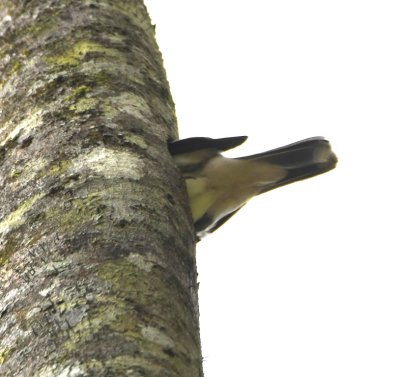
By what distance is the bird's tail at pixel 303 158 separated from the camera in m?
3.01

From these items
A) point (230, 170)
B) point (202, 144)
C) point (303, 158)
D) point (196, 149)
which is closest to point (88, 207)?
point (196, 149)

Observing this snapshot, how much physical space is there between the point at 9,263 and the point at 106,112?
20.9 inches

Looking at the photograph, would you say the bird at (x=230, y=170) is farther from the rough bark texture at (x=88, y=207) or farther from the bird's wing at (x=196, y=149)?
→ the rough bark texture at (x=88, y=207)

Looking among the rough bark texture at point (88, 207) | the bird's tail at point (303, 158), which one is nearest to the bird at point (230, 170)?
the bird's tail at point (303, 158)

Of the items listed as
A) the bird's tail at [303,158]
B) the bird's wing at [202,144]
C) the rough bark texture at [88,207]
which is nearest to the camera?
the rough bark texture at [88,207]

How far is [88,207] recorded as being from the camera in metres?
1.85

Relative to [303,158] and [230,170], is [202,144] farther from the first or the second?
[303,158]

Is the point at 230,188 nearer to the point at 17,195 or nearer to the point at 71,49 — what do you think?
the point at 71,49

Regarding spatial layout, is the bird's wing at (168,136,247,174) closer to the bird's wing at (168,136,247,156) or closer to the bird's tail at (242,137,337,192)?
the bird's wing at (168,136,247,156)

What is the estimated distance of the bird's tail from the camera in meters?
3.01

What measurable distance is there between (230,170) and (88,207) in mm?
942

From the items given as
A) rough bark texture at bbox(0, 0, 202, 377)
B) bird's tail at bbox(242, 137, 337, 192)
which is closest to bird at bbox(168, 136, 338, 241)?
bird's tail at bbox(242, 137, 337, 192)

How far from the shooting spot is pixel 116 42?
2.55m

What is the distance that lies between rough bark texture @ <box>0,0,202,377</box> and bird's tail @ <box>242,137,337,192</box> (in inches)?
21.1
